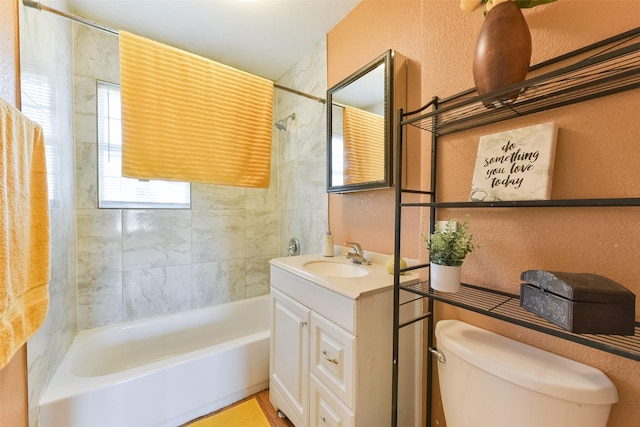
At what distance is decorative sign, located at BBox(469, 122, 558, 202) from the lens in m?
0.68

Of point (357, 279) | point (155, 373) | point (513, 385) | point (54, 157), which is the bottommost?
point (155, 373)

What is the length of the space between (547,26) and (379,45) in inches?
32.5

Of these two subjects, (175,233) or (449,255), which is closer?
(449,255)

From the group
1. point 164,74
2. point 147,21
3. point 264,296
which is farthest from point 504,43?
point 264,296

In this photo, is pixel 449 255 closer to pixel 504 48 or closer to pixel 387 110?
pixel 504 48

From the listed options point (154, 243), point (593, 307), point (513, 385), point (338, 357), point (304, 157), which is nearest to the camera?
point (593, 307)

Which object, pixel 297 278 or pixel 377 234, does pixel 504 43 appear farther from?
pixel 297 278

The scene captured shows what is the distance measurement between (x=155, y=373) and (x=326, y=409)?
913mm

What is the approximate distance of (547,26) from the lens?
72 cm

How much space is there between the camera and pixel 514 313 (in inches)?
26.4

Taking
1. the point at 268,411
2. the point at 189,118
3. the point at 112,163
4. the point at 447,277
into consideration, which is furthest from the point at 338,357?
the point at 112,163

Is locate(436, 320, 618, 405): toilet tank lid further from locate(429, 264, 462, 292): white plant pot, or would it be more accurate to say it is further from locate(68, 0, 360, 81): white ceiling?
locate(68, 0, 360, 81): white ceiling

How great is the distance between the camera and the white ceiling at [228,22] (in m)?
1.51

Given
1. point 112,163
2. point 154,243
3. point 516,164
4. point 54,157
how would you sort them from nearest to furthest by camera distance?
point 516,164
point 54,157
point 112,163
point 154,243
